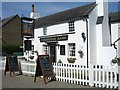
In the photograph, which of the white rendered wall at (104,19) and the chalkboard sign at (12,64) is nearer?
the chalkboard sign at (12,64)

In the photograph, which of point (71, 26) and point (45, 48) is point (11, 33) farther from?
point (71, 26)

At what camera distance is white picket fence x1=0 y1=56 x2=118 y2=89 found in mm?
8203

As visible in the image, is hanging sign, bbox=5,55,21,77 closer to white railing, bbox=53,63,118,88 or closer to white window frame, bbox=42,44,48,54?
white railing, bbox=53,63,118,88

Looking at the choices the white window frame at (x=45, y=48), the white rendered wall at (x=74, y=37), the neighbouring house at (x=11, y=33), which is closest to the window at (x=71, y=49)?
the white rendered wall at (x=74, y=37)

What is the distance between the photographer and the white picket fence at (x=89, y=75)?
820cm

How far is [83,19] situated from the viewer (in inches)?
652

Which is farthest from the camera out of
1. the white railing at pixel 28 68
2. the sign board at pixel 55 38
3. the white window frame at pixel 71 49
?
the sign board at pixel 55 38

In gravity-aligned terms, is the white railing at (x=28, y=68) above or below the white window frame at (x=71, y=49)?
Answer: below

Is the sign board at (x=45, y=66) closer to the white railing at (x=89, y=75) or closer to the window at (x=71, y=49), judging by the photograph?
the white railing at (x=89, y=75)

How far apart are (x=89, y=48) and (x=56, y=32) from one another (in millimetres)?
4770

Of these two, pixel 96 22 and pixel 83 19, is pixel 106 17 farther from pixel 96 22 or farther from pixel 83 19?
pixel 83 19

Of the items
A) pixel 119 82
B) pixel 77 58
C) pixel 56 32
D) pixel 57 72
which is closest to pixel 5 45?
pixel 56 32

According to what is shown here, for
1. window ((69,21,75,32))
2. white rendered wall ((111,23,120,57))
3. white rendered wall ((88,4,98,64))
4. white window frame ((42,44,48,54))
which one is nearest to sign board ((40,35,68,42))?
white window frame ((42,44,48,54))

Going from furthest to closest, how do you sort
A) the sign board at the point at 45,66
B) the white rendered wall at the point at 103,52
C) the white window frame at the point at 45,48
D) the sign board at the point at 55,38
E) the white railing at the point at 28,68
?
the white window frame at the point at 45,48, the sign board at the point at 55,38, the white rendered wall at the point at 103,52, the white railing at the point at 28,68, the sign board at the point at 45,66
